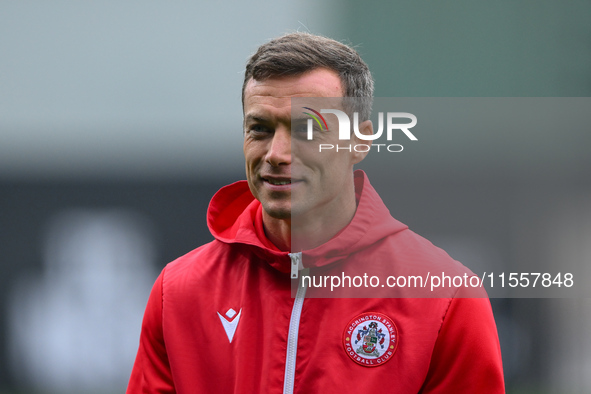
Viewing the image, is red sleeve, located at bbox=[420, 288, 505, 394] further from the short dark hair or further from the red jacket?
the short dark hair

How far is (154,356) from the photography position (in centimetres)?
159

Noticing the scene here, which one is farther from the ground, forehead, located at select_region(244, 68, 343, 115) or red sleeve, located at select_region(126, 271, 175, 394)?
forehead, located at select_region(244, 68, 343, 115)

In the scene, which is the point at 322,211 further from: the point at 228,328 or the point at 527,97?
the point at 527,97

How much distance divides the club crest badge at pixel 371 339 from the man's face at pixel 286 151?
0.30 m

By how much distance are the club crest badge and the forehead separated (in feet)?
1.73

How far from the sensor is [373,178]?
1.96m

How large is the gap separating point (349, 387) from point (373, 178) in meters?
0.76

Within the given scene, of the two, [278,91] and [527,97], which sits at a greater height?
[527,97]

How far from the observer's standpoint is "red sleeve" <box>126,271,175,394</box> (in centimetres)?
158

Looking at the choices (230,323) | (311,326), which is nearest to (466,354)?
(311,326)

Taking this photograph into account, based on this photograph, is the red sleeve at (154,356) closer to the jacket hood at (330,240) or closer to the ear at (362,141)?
the jacket hood at (330,240)

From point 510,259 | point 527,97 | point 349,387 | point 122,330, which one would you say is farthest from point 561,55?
point 122,330

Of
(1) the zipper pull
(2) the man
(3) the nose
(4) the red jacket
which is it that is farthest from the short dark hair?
(1) the zipper pull

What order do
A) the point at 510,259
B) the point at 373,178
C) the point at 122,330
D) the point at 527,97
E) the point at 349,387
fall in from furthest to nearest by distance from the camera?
the point at 122,330 < the point at 527,97 < the point at 510,259 < the point at 373,178 < the point at 349,387
